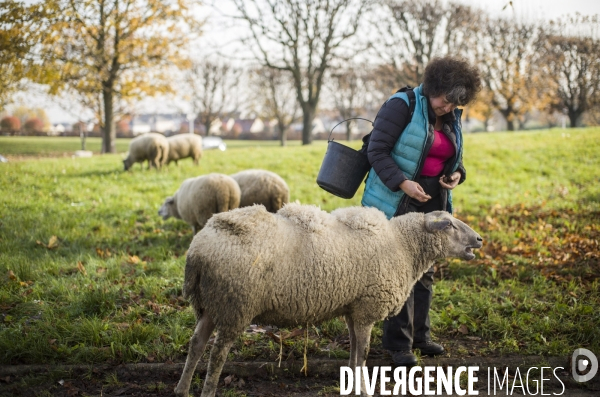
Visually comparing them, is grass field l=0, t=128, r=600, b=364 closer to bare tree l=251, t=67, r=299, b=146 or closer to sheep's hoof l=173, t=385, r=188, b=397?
sheep's hoof l=173, t=385, r=188, b=397

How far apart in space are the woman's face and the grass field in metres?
2.10

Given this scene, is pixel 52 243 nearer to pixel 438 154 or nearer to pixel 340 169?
pixel 340 169

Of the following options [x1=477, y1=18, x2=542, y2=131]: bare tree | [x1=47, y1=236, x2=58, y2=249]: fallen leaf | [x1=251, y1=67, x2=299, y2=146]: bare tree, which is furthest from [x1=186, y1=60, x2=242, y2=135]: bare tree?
[x1=47, y1=236, x2=58, y2=249]: fallen leaf

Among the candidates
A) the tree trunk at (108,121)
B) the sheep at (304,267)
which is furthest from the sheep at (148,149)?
the sheep at (304,267)

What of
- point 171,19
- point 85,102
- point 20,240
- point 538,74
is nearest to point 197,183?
point 20,240

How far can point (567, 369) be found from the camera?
158 inches

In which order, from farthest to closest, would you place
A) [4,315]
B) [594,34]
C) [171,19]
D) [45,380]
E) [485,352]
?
[594,34] → [171,19] → [4,315] → [485,352] → [45,380]

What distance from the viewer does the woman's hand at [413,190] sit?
3617mm

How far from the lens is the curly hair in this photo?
3.56 metres

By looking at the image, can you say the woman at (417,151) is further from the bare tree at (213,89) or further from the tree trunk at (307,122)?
the bare tree at (213,89)

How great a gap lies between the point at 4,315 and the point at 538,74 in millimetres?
31939

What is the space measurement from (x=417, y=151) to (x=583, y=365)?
7.45 ft

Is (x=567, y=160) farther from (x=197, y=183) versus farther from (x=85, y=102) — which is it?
(x=85, y=102)

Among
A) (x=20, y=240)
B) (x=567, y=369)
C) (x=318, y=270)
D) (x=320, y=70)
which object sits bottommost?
(x=567, y=369)
